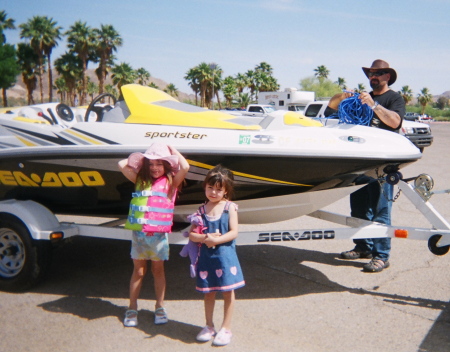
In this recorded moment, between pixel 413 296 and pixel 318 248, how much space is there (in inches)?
59.9

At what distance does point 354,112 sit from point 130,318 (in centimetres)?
256

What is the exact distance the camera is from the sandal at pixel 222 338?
10.1 ft

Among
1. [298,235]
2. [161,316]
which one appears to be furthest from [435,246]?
[161,316]

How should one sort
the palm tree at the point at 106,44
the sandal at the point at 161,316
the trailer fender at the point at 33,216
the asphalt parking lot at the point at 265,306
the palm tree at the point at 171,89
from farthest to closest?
the palm tree at the point at 171,89
the palm tree at the point at 106,44
the trailer fender at the point at 33,216
the sandal at the point at 161,316
the asphalt parking lot at the point at 265,306

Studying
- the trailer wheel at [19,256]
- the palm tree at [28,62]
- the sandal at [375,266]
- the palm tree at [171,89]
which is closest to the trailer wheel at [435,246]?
the sandal at [375,266]

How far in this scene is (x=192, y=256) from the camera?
3.19m

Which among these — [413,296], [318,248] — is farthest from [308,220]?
[413,296]

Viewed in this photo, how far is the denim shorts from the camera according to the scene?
3.35 metres

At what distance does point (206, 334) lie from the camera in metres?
3.15

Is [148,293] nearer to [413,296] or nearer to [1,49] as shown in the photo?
[413,296]

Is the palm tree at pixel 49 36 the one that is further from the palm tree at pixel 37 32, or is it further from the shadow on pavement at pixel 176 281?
the shadow on pavement at pixel 176 281

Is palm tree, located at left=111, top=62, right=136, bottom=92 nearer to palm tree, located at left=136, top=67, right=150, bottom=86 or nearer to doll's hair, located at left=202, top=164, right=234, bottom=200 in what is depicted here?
palm tree, located at left=136, top=67, right=150, bottom=86

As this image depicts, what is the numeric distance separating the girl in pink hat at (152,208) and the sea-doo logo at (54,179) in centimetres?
71

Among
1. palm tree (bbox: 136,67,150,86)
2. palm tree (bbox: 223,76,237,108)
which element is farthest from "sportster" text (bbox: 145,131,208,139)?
palm tree (bbox: 136,67,150,86)
